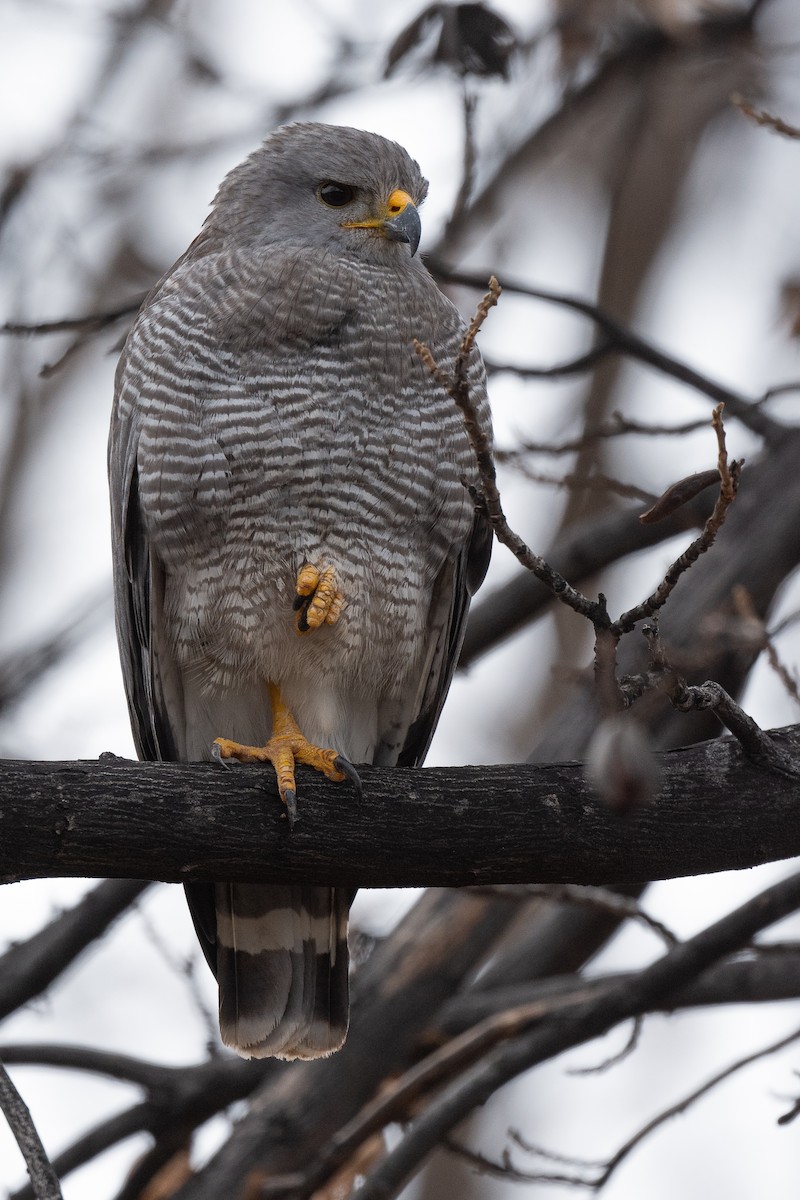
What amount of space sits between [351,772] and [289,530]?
33.0 inches

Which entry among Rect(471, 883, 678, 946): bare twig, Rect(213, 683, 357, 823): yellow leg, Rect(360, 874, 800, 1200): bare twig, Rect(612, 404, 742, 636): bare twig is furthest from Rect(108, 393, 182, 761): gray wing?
Rect(612, 404, 742, 636): bare twig

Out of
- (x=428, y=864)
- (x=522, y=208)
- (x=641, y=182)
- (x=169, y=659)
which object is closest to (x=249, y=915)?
(x=169, y=659)

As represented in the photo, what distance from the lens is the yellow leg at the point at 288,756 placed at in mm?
3676

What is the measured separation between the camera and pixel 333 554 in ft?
13.9

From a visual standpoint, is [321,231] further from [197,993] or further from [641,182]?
[641,182]

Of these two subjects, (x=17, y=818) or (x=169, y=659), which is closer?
(x=17, y=818)

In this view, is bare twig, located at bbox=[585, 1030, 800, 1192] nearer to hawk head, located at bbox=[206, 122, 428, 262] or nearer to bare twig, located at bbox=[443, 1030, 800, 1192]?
bare twig, located at bbox=[443, 1030, 800, 1192]

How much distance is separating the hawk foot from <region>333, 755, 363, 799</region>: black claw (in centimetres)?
52

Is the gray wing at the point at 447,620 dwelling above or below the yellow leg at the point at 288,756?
above

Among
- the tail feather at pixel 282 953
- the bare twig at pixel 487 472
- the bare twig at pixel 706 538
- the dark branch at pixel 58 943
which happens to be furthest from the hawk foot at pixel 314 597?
the bare twig at pixel 706 538

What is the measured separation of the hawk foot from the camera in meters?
4.18

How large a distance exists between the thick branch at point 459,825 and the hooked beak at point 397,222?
1.90 metres

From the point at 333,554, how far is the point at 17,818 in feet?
4.33

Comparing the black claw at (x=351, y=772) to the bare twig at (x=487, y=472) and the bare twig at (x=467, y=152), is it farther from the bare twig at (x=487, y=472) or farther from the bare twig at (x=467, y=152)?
the bare twig at (x=467, y=152)
